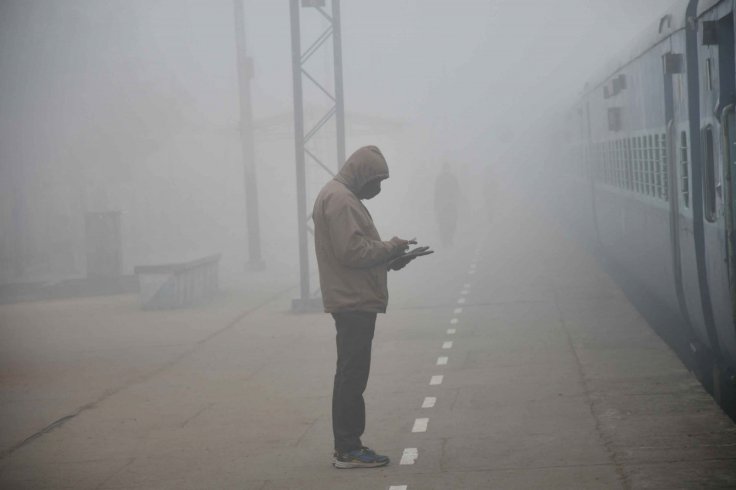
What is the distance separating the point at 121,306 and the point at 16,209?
11.4 m

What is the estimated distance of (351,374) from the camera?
817 centimetres

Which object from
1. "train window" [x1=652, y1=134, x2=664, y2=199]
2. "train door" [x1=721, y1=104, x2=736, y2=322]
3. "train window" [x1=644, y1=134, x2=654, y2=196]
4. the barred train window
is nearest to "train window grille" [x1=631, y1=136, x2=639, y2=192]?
"train window" [x1=644, y1=134, x2=654, y2=196]

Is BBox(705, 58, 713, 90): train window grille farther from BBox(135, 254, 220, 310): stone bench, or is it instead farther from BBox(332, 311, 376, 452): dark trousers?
BBox(135, 254, 220, 310): stone bench

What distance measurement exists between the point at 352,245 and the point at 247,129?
71.3ft

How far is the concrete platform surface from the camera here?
8.18m

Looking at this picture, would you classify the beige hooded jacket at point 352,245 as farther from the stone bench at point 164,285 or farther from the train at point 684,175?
the stone bench at point 164,285

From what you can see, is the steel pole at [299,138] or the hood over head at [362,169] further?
the steel pole at [299,138]

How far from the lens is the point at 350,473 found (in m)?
8.20

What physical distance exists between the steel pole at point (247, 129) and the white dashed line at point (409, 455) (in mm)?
20301

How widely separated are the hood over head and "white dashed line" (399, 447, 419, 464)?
1.81 metres

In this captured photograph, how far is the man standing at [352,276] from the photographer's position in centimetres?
802

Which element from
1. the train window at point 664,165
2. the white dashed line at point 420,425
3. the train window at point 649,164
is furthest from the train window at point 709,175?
the train window at point 649,164

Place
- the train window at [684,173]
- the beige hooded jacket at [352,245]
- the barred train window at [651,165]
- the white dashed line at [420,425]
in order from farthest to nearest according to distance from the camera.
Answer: the barred train window at [651,165] < the train window at [684,173] < the white dashed line at [420,425] < the beige hooded jacket at [352,245]

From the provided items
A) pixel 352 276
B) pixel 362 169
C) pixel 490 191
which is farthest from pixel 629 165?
pixel 490 191
